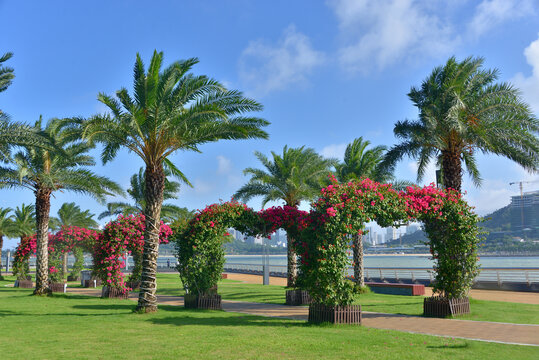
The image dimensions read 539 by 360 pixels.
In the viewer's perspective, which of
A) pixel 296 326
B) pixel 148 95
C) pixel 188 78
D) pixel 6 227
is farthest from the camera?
pixel 6 227

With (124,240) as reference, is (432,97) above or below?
above

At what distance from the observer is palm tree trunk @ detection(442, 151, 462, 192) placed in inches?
689

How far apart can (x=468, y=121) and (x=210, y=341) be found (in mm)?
14640

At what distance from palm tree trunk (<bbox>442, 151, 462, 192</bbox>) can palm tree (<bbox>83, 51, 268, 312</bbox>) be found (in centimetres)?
821

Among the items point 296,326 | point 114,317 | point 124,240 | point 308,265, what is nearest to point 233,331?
point 296,326

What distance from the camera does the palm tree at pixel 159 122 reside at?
14.8m

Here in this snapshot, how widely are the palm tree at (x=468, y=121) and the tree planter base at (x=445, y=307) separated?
5167mm

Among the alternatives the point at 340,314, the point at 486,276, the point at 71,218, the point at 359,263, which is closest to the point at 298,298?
the point at 340,314

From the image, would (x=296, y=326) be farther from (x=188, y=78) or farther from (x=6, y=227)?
(x=6, y=227)

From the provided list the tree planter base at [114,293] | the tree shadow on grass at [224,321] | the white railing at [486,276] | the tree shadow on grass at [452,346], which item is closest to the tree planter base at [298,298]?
the white railing at [486,276]

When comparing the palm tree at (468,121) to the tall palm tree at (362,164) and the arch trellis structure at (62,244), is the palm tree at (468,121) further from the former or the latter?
the arch trellis structure at (62,244)

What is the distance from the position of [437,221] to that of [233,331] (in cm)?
839

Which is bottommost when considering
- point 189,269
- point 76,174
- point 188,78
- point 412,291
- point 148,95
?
point 412,291

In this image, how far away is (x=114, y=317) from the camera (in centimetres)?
1380
